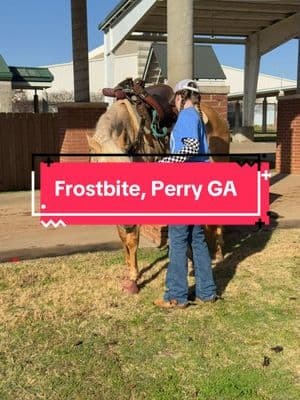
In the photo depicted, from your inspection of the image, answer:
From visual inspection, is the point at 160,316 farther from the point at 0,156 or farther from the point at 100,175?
the point at 0,156

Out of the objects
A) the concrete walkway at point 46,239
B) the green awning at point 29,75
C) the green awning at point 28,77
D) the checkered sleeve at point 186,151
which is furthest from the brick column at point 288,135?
the green awning at point 29,75

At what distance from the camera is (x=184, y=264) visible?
449cm

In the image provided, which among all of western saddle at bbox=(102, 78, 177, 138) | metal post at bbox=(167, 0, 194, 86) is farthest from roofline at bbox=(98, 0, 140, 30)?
western saddle at bbox=(102, 78, 177, 138)

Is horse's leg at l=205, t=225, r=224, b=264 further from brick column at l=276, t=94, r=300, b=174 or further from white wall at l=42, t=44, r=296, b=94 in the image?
white wall at l=42, t=44, r=296, b=94

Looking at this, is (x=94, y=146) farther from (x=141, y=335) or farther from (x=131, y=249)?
(x=141, y=335)

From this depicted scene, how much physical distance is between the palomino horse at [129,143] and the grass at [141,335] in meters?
0.30

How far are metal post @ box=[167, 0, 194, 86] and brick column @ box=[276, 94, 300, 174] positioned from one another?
623 cm

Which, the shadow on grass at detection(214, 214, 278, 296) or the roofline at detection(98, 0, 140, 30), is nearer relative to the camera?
the shadow on grass at detection(214, 214, 278, 296)

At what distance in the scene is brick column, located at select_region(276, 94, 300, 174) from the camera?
13.2 m

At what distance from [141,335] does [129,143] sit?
1.63 meters

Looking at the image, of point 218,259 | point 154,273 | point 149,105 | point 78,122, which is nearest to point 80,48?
point 78,122

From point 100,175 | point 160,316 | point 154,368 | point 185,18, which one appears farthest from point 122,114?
point 185,18

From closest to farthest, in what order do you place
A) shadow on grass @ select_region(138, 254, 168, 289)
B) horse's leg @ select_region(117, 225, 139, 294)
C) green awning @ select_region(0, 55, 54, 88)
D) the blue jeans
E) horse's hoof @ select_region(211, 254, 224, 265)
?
the blue jeans
horse's leg @ select_region(117, 225, 139, 294)
shadow on grass @ select_region(138, 254, 168, 289)
horse's hoof @ select_region(211, 254, 224, 265)
green awning @ select_region(0, 55, 54, 88)

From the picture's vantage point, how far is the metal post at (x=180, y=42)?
762 centimetres
